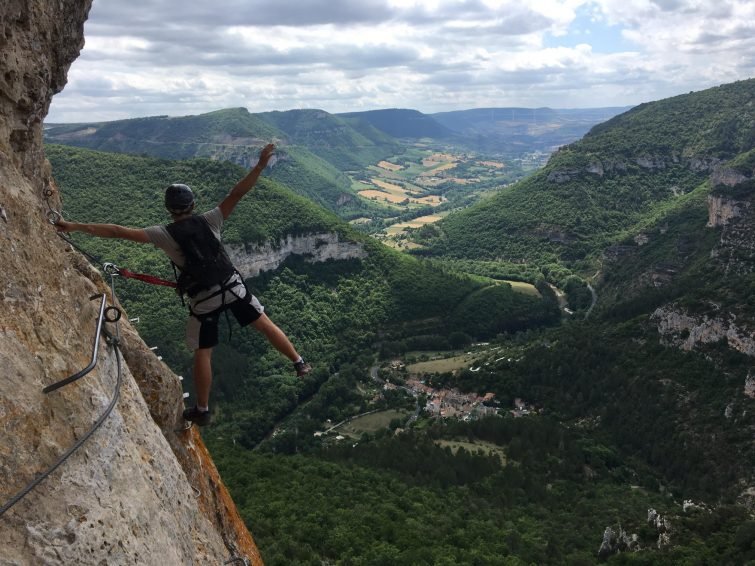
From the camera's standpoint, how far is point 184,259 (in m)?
8.41

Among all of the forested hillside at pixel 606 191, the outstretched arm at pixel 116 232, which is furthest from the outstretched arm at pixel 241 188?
the forested hillside at pixel 606 191

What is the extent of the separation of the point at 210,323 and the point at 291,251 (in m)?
113

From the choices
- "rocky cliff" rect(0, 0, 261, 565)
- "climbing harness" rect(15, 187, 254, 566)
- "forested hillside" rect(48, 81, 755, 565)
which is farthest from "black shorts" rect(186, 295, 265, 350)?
"forested hillside" rect(48, 81, 755, 565)

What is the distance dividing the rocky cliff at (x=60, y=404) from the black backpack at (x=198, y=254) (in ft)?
4.36

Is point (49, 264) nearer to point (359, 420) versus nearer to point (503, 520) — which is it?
point (503, 520)

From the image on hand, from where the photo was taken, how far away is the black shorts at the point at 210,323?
344 inches

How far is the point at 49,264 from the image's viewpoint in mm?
6414

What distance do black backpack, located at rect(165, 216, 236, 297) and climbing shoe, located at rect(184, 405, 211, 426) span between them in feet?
6.89

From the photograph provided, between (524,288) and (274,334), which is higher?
(274,334)

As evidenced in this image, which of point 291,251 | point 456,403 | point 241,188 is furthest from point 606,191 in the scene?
point 241,188

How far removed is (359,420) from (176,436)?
258ft

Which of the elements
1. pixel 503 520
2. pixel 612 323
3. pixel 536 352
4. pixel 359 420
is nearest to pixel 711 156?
pixel 612 323

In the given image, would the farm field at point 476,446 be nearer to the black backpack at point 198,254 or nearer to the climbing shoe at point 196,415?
the climbing shoe at point 196,415

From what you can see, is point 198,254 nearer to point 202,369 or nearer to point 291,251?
point 202,369
